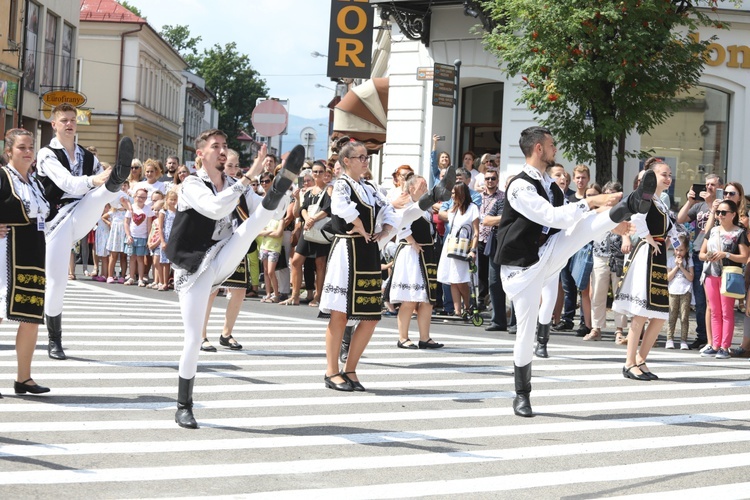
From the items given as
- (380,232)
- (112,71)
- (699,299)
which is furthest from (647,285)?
(112,71)

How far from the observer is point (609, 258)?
14.7 metres

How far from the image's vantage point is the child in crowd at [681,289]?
14.2 meters

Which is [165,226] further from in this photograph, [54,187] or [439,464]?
[439,464]

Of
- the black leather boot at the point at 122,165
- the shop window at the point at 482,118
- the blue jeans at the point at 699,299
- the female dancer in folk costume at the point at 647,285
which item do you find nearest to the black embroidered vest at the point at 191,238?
the black leather boot at the point at 122,165

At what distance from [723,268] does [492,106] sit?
38.8 feet

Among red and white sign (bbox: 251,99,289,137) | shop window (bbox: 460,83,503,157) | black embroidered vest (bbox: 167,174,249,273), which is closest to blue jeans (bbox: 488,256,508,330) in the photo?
red and white sign (bbox: 251,99,289,137)

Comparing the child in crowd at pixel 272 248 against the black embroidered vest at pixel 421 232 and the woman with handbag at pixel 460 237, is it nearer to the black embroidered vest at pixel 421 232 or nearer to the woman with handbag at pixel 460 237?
the woman with handbag at pixel 460 237

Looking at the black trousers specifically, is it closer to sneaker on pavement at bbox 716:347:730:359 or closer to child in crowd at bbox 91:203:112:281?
sneaker on pavement at bbox 716:347:730:359

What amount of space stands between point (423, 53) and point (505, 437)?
17684 mm

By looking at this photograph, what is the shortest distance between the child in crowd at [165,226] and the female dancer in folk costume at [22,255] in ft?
28.1

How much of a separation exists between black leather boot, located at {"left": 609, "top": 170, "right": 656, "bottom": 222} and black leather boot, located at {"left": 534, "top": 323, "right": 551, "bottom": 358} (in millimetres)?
4519

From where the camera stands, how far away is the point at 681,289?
14320 millimetres

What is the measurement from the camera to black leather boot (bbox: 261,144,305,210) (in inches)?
269

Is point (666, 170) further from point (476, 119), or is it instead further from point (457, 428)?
point (476, 119)
